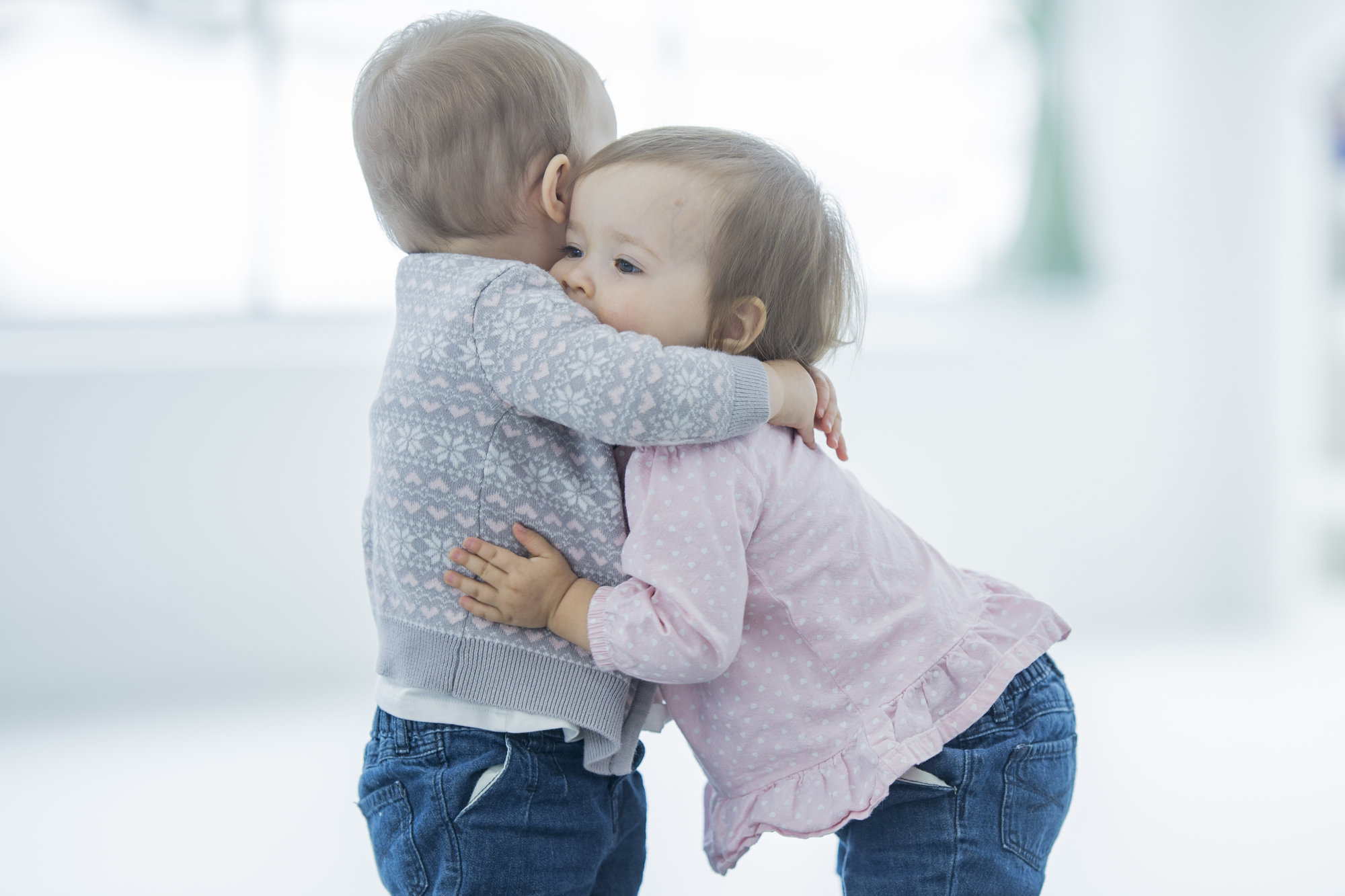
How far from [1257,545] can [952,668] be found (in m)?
2.45

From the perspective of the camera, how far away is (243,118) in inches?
97.0

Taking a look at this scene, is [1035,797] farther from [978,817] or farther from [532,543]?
[532,543]

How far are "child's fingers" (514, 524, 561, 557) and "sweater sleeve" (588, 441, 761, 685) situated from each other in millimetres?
67

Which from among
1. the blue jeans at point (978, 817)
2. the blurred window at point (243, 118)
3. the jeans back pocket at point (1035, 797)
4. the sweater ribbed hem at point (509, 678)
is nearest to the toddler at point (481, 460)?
the sweater ribbed hem at point (509, 678)

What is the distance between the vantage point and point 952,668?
3.15 ft

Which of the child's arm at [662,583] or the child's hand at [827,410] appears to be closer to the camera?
the child's arm at [662,583]

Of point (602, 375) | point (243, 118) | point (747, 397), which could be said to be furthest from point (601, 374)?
point (243, 118)

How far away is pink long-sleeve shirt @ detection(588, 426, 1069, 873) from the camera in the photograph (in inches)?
33.7

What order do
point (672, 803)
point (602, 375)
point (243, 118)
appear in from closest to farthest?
point (602, 375)
point (672, 803)
point (243, 118)

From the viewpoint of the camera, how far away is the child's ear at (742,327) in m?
0.94

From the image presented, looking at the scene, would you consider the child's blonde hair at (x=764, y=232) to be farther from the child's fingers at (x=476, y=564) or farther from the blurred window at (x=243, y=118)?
the blurred window at (x=243, y=118)

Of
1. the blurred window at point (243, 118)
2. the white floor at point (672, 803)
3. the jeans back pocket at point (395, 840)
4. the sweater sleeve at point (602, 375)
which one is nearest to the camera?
the sweater sleeve at point (602, 375)

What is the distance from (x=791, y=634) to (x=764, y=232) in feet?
1.16

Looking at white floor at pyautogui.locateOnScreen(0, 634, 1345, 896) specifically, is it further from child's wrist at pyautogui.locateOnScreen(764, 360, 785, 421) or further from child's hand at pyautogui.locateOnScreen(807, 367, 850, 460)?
child's wrist at pyautogui.locateOnScreen(764, 360, 785, 421)
